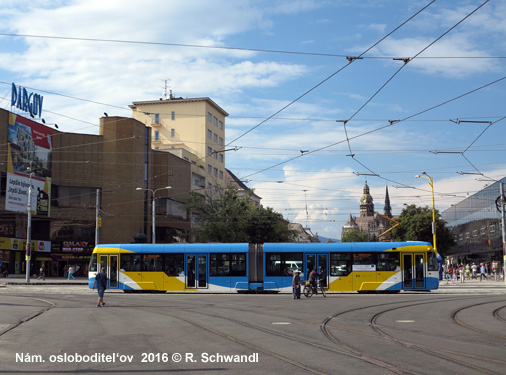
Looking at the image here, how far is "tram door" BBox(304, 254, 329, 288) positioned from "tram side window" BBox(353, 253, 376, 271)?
1505 mm

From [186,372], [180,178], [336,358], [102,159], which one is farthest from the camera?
[180,178]

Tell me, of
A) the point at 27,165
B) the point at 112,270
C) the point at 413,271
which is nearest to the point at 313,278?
the point at 413,271

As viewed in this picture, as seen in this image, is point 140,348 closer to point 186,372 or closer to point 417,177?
point 186,372

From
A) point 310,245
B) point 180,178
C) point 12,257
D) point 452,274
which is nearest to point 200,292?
point 310,245

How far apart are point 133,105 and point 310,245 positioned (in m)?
66.8

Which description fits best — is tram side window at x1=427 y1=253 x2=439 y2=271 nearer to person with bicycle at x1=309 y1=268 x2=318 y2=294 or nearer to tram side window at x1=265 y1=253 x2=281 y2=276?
person with bicycle at x1=309 y1=268 x2=318 y2=294

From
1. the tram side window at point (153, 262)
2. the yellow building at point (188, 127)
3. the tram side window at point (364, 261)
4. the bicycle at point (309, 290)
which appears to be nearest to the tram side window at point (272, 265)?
the bicycle at point (309, 290)

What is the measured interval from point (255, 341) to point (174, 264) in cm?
2122

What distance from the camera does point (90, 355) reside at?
10.4 m

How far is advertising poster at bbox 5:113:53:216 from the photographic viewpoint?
55.7m

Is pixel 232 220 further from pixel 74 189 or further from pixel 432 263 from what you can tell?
pixel 432 263


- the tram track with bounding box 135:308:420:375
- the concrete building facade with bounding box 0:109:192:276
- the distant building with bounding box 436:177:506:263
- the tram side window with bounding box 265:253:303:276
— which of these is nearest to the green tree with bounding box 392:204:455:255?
the distant building with bounding box 436:177:506:263

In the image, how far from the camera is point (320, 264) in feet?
107

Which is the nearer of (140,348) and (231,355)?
(231,355)
